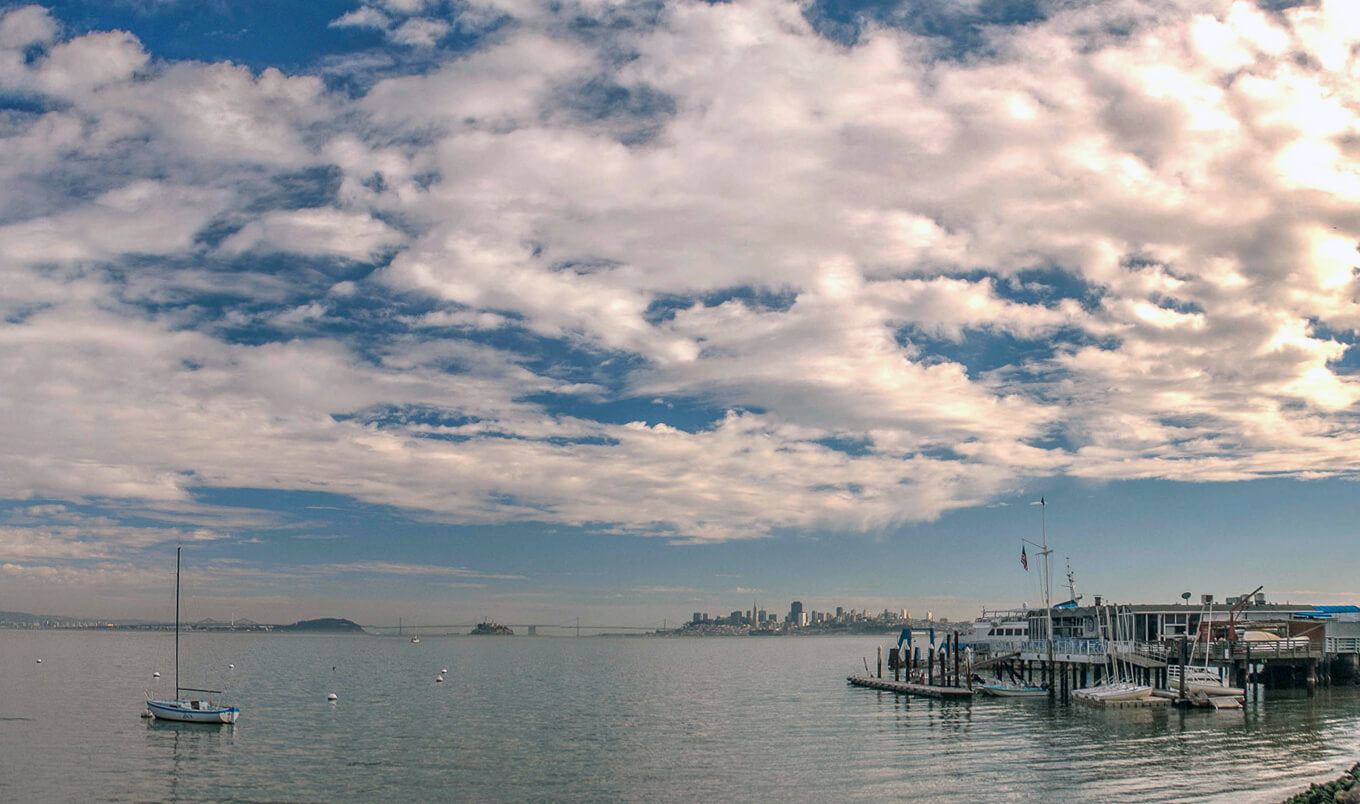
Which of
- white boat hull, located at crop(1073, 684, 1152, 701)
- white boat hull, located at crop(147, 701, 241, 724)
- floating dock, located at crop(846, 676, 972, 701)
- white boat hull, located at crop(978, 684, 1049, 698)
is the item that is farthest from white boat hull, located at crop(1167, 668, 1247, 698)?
white boat hull, located at crop(147, 701, 241, 724)

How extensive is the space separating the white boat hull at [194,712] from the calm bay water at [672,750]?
125cm

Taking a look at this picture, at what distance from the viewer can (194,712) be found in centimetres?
7281

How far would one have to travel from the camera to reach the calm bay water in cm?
4881

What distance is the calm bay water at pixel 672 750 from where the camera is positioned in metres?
48.8

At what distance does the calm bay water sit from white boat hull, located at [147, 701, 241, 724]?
1253 mm

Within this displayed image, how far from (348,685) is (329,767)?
75.7 meters

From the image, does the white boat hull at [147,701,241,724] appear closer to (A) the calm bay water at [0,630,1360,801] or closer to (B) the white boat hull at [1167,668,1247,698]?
(A) the calm bay water at [0,630,1360,801]

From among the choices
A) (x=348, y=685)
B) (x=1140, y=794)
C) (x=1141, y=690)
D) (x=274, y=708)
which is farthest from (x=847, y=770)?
(x=348, y=685)

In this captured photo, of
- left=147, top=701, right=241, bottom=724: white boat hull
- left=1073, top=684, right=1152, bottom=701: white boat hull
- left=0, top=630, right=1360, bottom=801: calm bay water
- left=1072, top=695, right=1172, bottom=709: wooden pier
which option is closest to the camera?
left=0, top=630, right=1360, bottom=801: calm bay water

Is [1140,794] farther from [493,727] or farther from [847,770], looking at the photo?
[493,727]

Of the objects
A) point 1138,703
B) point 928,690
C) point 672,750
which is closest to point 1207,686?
point 1138,703

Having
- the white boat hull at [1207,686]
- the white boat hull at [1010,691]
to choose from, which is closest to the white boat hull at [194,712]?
the white boat hull at [1010,691]

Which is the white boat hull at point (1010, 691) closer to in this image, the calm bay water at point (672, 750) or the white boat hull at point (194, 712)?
the calm bay water at point (672, 750)

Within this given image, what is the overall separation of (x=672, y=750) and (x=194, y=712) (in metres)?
37.1
